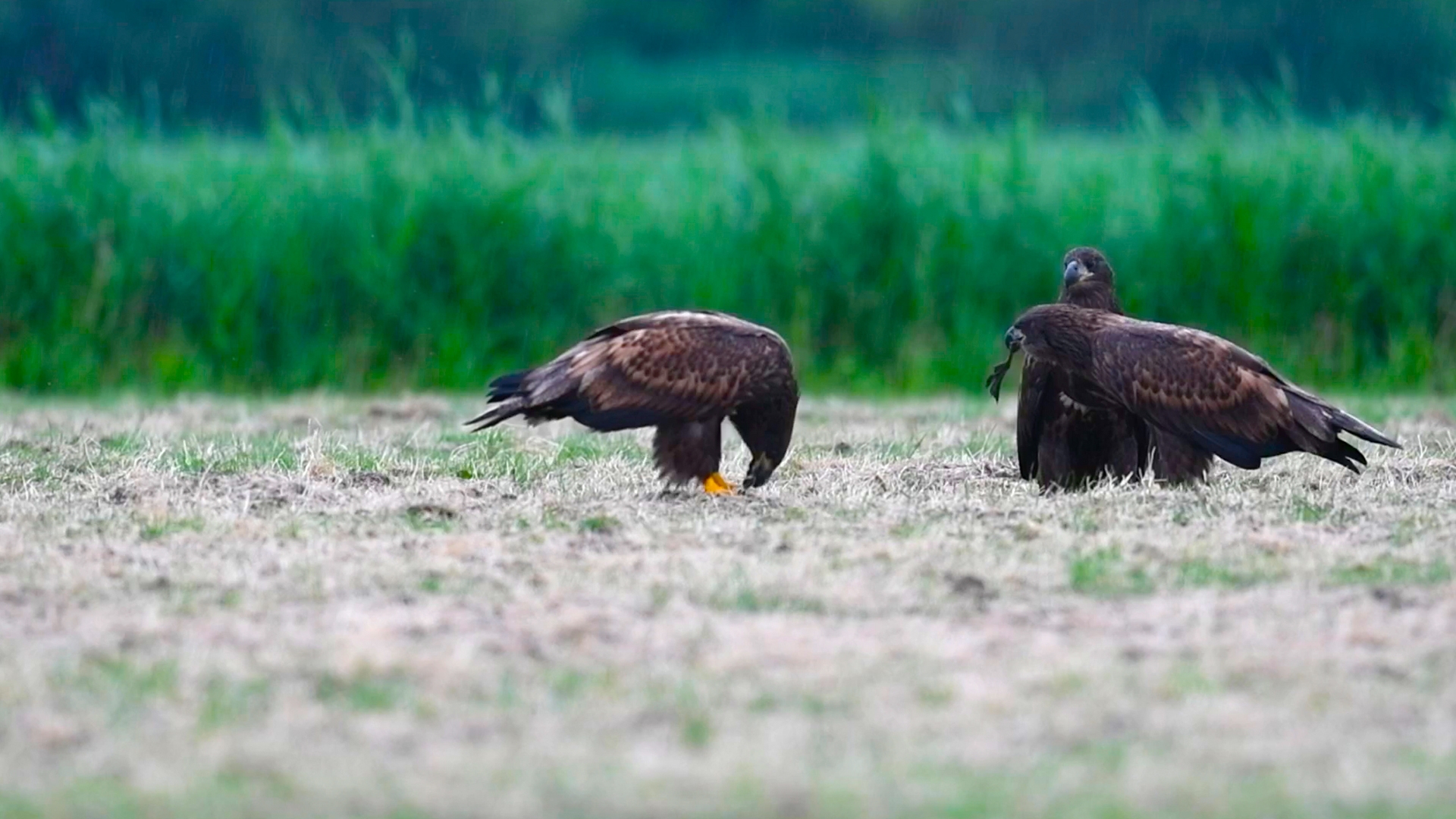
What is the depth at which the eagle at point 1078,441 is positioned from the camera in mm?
7422

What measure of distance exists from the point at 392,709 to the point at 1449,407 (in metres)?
8.21

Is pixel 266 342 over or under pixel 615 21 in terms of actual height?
under

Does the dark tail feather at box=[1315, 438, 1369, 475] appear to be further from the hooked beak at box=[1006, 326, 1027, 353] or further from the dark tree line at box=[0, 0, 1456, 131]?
the dark tree line at box=[0, 0, 1456, 131]

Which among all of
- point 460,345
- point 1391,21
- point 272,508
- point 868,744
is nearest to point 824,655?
point 868,744

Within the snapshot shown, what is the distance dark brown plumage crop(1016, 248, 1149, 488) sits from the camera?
7570mm

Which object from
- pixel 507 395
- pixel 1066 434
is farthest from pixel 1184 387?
pixel 507 395

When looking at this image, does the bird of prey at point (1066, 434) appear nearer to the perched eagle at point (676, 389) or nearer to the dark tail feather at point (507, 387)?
the perched eagle at point (676, 389)

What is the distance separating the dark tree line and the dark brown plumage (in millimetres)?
15572

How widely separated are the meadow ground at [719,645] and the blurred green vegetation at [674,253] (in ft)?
17.0

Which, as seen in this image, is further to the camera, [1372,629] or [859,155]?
[859,155]

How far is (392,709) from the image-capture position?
4.21 m

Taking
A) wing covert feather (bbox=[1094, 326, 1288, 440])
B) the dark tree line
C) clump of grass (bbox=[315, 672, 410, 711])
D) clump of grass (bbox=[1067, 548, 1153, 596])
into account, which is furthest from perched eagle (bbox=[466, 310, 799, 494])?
the dark tree line

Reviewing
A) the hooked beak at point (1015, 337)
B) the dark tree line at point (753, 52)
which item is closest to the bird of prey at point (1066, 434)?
the hooked beak at point (1015, 337)

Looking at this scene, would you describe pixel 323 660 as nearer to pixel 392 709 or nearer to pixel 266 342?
pixel 392 709
